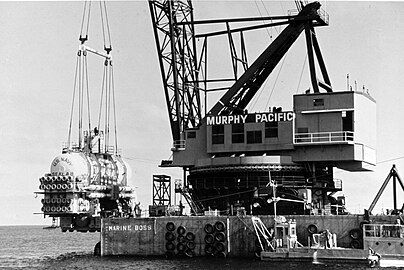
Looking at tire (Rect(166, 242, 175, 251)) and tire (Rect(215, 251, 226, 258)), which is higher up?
tire (Rect(166, 242, 175, 251))

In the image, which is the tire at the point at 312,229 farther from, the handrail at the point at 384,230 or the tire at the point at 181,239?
the tire at the point at 181,239

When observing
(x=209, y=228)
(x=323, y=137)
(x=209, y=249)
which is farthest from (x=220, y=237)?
(x=323, y=137)

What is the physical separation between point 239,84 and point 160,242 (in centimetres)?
2134

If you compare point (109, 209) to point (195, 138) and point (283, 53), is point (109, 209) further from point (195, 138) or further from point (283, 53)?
point (283, 53)

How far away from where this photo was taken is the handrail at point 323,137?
73.9 meters

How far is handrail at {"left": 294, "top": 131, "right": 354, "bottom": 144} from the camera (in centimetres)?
7394

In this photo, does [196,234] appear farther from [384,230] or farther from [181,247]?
[384,230]

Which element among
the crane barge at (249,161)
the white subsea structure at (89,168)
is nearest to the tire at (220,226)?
the crane barge at (249,161)

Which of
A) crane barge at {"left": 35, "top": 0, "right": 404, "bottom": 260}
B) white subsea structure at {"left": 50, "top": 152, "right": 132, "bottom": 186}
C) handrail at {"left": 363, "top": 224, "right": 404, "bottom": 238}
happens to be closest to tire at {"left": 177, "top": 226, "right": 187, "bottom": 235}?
crane barge at {"left": 35, "top": 0, "right": 404, "bottom": 260}

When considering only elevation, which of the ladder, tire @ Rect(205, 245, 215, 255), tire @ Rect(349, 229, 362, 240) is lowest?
tire @ Rect(205, 245, 215, 255)

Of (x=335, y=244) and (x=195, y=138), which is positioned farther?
(x=195, y=138)

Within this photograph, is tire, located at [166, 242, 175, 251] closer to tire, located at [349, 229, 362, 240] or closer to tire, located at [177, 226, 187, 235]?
tire, located at [177, 226, 187, 235]

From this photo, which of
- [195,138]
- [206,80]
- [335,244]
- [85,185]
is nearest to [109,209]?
[85,185]

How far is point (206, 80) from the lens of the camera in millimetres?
87688
